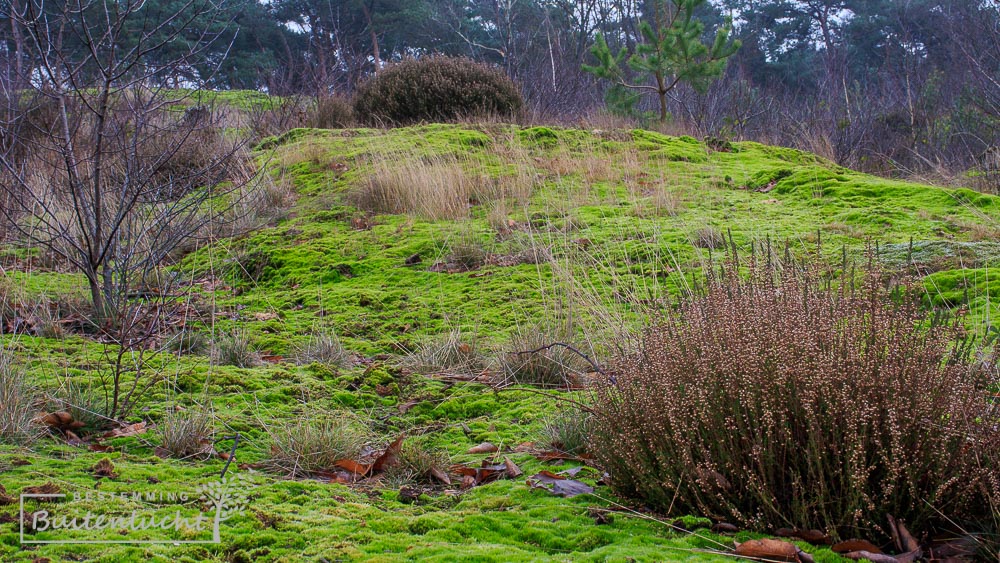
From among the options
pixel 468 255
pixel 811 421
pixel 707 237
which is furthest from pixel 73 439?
pixel 707 237

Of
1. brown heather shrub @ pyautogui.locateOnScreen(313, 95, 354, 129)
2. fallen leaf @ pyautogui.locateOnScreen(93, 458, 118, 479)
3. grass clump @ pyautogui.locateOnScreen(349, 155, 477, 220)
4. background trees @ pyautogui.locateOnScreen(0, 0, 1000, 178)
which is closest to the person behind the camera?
fallen leaf @ pyautogui.locateOnScreen(93, 458, 118, 479)

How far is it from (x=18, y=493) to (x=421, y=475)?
131 centimetres

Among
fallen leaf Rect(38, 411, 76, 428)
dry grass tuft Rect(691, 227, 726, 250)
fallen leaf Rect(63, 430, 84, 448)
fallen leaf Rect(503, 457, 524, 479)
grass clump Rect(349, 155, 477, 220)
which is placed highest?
grass clump Rect(349, 155, 477, 220)

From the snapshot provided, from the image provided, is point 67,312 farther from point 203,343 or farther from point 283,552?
point 283,552

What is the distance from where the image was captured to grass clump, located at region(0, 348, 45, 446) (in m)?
2.73

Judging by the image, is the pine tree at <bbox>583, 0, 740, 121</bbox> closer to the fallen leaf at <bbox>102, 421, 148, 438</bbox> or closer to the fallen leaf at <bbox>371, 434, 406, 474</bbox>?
the fallen leaf at <bbox>371, 434, 406, 474</bbox>

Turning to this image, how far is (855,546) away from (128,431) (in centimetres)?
274

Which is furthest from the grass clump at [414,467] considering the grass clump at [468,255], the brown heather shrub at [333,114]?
the brown heather shrub at [333,114]


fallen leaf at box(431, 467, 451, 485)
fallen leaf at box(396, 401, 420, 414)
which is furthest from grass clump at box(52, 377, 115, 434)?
fallen leaf at box(431, 467, 451, 485)

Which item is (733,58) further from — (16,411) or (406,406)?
(16,411)

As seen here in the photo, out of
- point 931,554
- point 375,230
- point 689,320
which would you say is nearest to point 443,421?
point 689,320

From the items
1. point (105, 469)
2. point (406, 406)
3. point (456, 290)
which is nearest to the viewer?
point (105, 469)

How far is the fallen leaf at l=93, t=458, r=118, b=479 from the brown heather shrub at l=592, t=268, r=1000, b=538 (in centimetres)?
164

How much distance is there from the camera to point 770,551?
1855 mm
